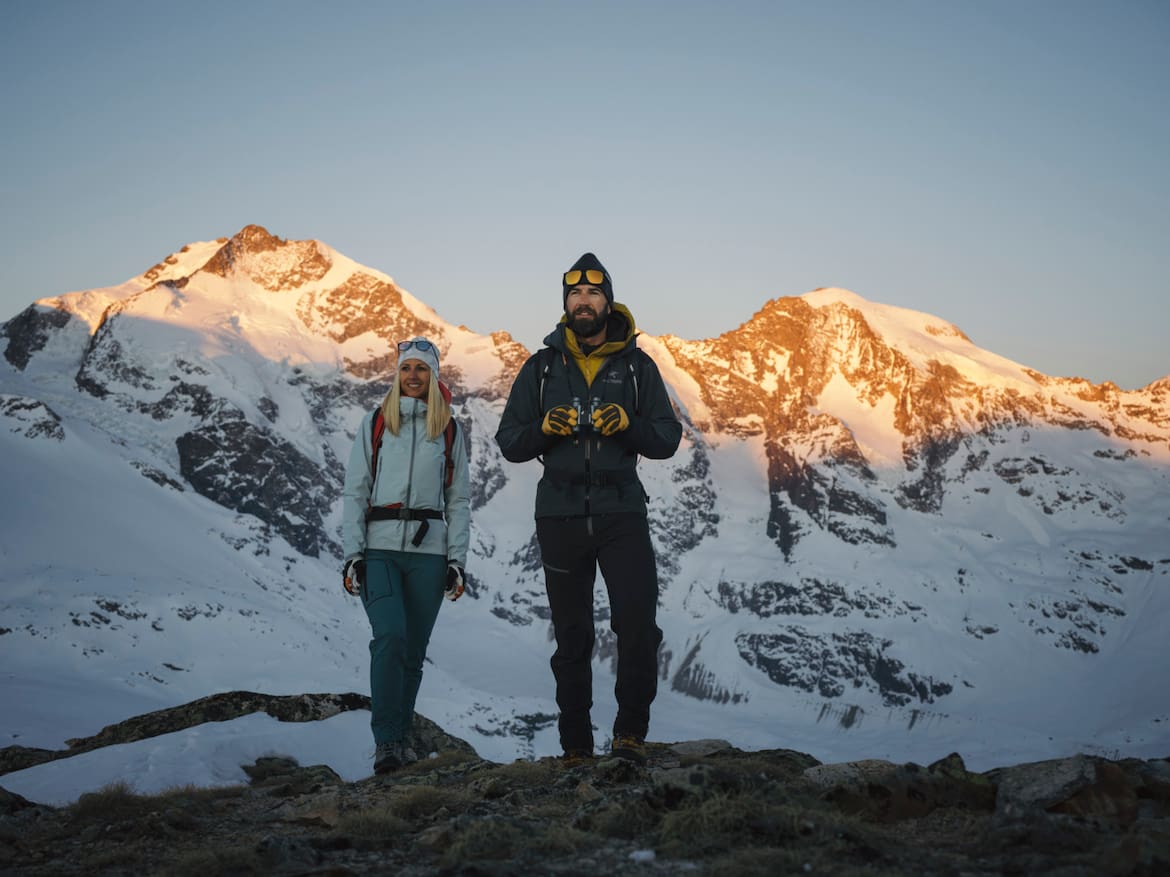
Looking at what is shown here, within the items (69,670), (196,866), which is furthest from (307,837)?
(69,670)

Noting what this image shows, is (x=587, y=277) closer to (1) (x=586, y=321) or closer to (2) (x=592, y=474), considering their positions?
(1) (x=586, y=321)

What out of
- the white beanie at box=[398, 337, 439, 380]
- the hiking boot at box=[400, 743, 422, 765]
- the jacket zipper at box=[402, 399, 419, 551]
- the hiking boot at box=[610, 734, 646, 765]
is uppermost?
the white beanie at box=[398, 337, 439, 380]

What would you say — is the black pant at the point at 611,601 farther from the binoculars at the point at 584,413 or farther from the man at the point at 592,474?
the binoculars at the point at 584,413

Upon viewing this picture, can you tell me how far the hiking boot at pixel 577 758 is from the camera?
894 cm

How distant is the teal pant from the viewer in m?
9.91

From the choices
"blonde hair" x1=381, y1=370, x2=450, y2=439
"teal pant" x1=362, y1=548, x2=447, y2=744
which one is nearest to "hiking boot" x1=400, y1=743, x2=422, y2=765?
"teal pant" x1=362, y1=548, x2=447, y2=744

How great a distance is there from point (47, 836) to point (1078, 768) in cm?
716

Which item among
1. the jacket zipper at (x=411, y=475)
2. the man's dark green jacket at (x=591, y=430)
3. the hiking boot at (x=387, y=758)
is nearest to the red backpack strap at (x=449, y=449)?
the jacket zipper at (x=411, y=475)

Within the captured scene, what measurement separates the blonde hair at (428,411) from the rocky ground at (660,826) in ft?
11.0

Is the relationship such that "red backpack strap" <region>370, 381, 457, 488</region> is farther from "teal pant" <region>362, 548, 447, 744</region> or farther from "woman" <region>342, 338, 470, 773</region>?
"teal pant" <region>362, 548, 447, 744</region>

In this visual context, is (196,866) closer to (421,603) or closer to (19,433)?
(421,603)

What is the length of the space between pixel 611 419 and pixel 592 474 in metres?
0.51

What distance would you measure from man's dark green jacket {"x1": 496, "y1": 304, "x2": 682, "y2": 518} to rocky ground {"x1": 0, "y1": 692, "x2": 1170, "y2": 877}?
7.13 ft

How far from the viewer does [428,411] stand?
10266 mm
